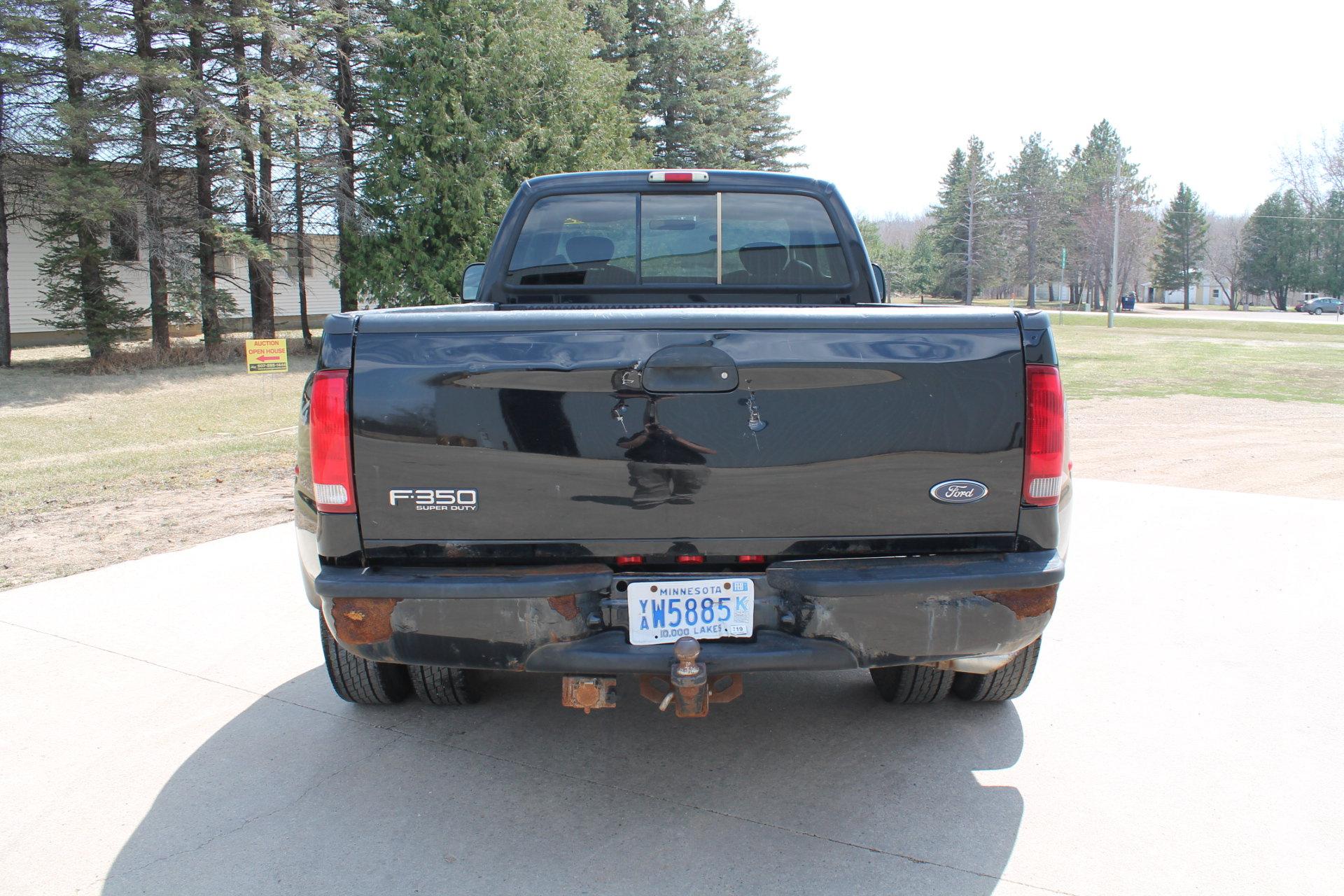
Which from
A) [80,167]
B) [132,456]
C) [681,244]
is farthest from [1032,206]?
[681,244]

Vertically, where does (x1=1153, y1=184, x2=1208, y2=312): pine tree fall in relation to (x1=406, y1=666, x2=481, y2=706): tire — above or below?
above

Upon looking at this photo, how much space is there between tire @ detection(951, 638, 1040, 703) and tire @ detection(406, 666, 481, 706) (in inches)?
74.0

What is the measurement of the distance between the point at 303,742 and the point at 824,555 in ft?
6.82

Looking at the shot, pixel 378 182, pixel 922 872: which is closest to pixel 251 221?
pixel 378 182

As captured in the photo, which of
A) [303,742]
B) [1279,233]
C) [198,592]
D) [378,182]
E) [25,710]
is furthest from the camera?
[1279,233]

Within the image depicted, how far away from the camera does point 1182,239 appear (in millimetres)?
85875

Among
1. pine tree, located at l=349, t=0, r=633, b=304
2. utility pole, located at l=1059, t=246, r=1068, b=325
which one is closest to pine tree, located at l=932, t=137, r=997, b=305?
utility pole, located at l=1059, t=246, r=1068, b=325

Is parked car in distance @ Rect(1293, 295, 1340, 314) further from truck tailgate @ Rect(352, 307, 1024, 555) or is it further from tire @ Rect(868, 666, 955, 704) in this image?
truck tailgate @ Rect(352, 307, 1024, 555)

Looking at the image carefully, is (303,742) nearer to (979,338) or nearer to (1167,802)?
(979,338)

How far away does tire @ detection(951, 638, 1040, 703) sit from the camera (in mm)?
3412

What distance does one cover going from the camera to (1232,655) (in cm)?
414

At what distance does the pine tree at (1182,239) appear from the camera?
278ft

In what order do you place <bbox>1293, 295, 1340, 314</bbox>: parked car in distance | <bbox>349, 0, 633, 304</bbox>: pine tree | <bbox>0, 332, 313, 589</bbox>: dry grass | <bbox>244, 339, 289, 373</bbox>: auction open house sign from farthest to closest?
<bbox>1293, 295, 1340, 314</bbox>: parked car in distance < <bbox>349, 0, 633, 304</bbox>: pine tree < <bbox>244, 339, 289, 373</bbox>: auction open house sign < <bbox>0, 332, 313, 589</bbox>: dry grass

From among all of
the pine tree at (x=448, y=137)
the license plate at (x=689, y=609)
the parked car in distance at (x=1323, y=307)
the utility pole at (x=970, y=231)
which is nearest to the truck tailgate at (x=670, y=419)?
the license plate at (x=689, y=609)
